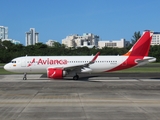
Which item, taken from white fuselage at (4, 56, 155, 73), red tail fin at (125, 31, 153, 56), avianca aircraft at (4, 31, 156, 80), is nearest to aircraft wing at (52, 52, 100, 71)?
avianca aircraft at (4, 31, 156, 80)

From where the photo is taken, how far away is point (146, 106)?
A: 15.1 metres

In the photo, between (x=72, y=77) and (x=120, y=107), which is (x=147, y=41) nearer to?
(x=72, y=77)

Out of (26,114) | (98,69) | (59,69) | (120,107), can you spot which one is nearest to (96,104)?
(120,107)

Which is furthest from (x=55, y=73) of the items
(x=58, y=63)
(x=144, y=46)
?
(x=144, y=46)

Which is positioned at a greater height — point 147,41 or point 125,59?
point 147,41

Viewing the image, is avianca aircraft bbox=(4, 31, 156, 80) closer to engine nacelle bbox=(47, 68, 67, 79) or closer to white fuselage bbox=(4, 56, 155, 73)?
white fuselage bbox=(4, 56, 155, 73)

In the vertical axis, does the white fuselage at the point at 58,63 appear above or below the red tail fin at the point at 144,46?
below

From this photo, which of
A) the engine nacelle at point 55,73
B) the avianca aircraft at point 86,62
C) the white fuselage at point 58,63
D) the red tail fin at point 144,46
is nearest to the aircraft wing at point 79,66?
the avianca aircraft at point 86,62

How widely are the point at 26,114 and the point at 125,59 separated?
79.5 ft

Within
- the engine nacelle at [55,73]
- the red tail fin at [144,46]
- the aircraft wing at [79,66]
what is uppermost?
the red tail fin at [144,46]

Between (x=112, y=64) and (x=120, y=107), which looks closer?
(x=120, y=107)

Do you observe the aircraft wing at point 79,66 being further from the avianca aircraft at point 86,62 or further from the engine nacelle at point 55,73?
the engine nacelle at point 55,73

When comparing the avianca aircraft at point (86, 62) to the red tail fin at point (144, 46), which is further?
the red tail fin at point (144, 46)

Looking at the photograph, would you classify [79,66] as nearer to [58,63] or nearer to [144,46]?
[58,63]
